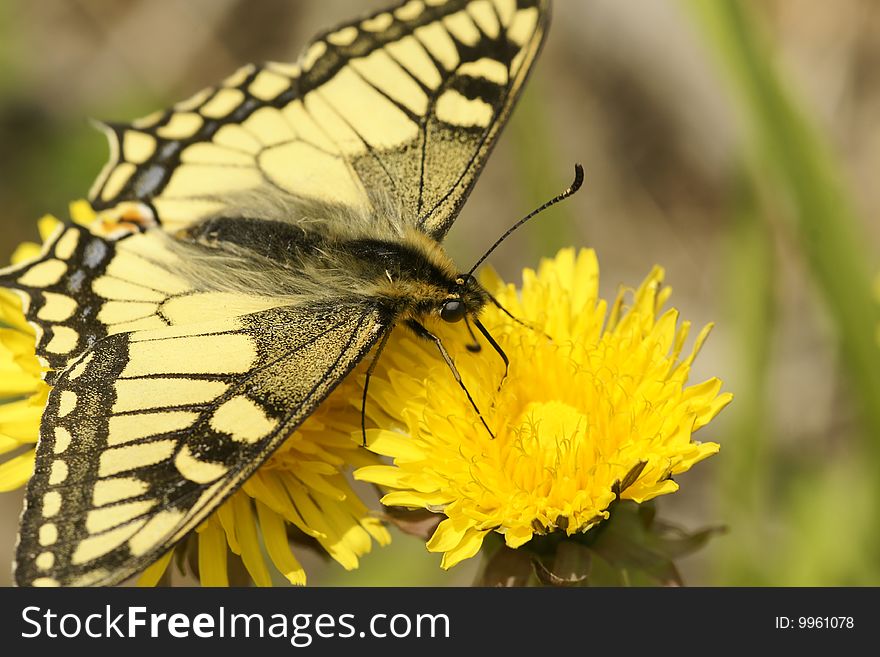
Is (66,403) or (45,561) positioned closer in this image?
(45,561)

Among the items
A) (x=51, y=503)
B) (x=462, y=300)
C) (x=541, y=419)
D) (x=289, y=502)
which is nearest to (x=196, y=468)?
(x=51, y=503)

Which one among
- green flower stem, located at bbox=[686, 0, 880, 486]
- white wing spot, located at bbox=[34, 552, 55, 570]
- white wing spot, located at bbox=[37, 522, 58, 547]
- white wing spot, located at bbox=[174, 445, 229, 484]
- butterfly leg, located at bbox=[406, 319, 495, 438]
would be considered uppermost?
green flower stem, located at bbox=[686, 0, 880, 486]

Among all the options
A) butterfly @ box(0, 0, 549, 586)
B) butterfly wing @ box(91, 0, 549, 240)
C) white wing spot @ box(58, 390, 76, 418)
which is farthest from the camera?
butterfly wing @ box(91, 0, 549, 240)

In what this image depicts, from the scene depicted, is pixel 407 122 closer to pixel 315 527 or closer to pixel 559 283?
pixel 559 283

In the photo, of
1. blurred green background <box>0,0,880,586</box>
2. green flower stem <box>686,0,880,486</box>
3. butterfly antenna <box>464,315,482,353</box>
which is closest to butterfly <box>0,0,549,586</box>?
butterfly antenna <box>464,315,482,353</box>

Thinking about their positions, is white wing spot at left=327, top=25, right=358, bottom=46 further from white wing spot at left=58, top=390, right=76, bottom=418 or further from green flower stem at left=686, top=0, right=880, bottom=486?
white wing spot at left=58, top=390, right=76, bottom=418

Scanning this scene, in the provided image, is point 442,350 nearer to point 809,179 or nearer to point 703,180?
point 809,179

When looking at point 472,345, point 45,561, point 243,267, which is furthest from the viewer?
point 243,267
